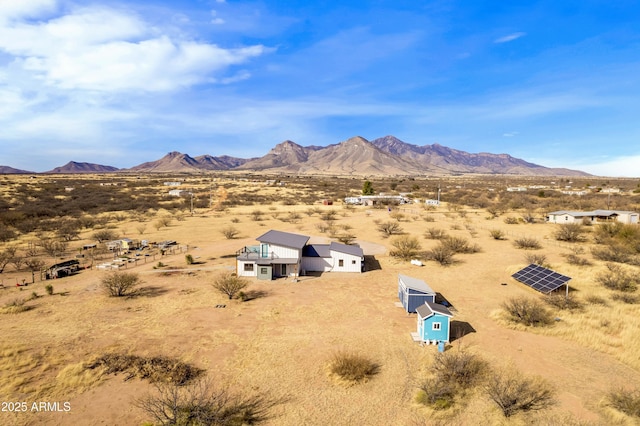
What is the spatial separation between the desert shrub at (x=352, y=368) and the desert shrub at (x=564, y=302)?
53.9 ft

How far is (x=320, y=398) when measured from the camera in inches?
586

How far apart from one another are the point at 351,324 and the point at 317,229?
33.1m

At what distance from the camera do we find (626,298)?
25094mm

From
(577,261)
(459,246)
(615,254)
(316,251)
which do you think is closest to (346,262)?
(316,251)

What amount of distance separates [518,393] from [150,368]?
17214 mm

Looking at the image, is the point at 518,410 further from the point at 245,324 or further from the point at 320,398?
the point at 245,324

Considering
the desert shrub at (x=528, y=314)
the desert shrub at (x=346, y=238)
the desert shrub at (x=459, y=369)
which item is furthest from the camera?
the desert shrub at (x=346, y=238)

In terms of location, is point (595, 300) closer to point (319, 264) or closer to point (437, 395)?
point (437, 395)

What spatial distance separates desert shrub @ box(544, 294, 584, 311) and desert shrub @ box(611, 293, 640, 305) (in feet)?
9.44

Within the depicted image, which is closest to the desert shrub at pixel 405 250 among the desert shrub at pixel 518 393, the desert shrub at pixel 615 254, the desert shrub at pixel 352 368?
the desert shrub at pixel 615 254

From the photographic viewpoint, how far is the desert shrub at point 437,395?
14.2m

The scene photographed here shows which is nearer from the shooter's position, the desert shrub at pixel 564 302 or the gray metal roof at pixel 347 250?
the desert shrub at pixel 564 302

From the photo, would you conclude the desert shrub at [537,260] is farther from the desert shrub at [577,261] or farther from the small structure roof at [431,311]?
the small structure roof at [431,311]

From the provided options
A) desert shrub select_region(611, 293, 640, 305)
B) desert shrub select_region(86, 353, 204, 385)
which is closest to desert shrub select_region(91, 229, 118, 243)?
desert shrub select_region(86, 353, 204, 385)
